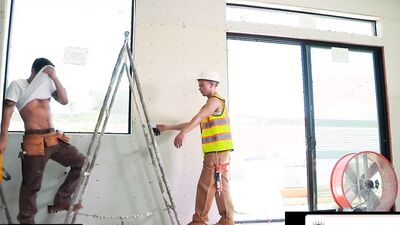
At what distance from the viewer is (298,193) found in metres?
3.49

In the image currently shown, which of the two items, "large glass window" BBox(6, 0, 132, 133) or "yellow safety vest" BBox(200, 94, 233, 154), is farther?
"large glass window" BBox(6, 0, 132, 133)

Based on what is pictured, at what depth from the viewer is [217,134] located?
261 centimetres

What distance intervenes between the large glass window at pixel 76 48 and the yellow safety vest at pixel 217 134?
2.68 ft

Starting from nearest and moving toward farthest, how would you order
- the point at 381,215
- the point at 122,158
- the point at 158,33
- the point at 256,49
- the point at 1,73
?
the point at 381,215 → the point at 1,73 → the point at 122,158 → the point at 158,33 → the point at 256,49

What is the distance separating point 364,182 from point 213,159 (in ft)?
4.47

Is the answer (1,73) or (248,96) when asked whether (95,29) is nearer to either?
(1,73)

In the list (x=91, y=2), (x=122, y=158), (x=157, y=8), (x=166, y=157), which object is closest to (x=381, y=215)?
(x=166, y=157)

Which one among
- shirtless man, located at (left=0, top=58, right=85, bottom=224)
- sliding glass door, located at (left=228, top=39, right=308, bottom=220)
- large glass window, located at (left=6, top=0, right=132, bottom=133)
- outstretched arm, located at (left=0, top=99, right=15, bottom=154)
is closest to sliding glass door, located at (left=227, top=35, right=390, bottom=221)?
sliding glass door, located at (left=228, top=39, right=308, bottom=220)

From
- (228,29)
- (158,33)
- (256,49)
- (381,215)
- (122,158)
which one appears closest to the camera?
(381,215)

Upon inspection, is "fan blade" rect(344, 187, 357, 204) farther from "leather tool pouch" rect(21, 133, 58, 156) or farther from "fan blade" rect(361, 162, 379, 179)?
"leather tool pouch" rect(21, 133, 58, 156)

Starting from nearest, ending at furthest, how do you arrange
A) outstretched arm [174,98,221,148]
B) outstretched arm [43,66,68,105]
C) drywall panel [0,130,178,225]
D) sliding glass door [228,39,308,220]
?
outstretched arm [43,66,68,105] → outstretched arm [174,98,221,148] → drywall panel [0,130,178,225] → sliding glass door [228,39,308,220]

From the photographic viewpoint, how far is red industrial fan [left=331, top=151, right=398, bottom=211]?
8.69ft

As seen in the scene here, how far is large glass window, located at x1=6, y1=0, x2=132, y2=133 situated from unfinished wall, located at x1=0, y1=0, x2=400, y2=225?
0.15m

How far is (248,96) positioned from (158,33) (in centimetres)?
120
